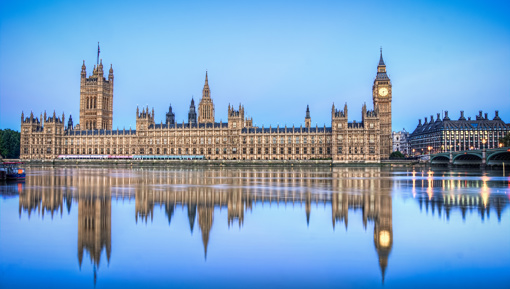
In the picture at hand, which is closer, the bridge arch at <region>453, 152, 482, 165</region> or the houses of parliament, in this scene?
the bridge arch at <region>453, 152, 482, 165</region>

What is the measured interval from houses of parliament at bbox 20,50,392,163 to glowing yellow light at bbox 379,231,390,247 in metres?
89.8

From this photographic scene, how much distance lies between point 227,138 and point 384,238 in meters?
106

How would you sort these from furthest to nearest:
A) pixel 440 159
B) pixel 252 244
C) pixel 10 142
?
pixel 10 142 < pixel 440 159 < pixel 252 244

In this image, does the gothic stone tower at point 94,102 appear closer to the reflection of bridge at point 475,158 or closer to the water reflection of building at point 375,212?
the reflection of bridge at point 475,158

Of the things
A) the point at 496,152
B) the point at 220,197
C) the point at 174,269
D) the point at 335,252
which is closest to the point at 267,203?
the point at 220,197

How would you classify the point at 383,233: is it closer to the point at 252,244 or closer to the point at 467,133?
the point at 252,244

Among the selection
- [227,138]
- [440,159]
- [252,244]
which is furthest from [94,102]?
→ [252,244]

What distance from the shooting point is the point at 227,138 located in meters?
120

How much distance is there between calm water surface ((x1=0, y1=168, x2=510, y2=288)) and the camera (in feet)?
36.3

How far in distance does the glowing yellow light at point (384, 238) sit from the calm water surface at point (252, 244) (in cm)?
3

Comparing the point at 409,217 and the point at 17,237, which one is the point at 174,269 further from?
the point at 409,217

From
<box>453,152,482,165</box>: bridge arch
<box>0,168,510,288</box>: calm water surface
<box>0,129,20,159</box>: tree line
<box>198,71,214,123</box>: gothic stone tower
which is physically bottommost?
<box>0,168,510,288</box>: calm water surface

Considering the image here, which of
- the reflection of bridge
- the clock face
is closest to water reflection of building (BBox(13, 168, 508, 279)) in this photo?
the reflection of bridge

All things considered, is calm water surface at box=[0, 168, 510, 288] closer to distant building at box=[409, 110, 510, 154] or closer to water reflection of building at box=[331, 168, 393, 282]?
water reflection of building at box=[331, 168, 393, 282]
